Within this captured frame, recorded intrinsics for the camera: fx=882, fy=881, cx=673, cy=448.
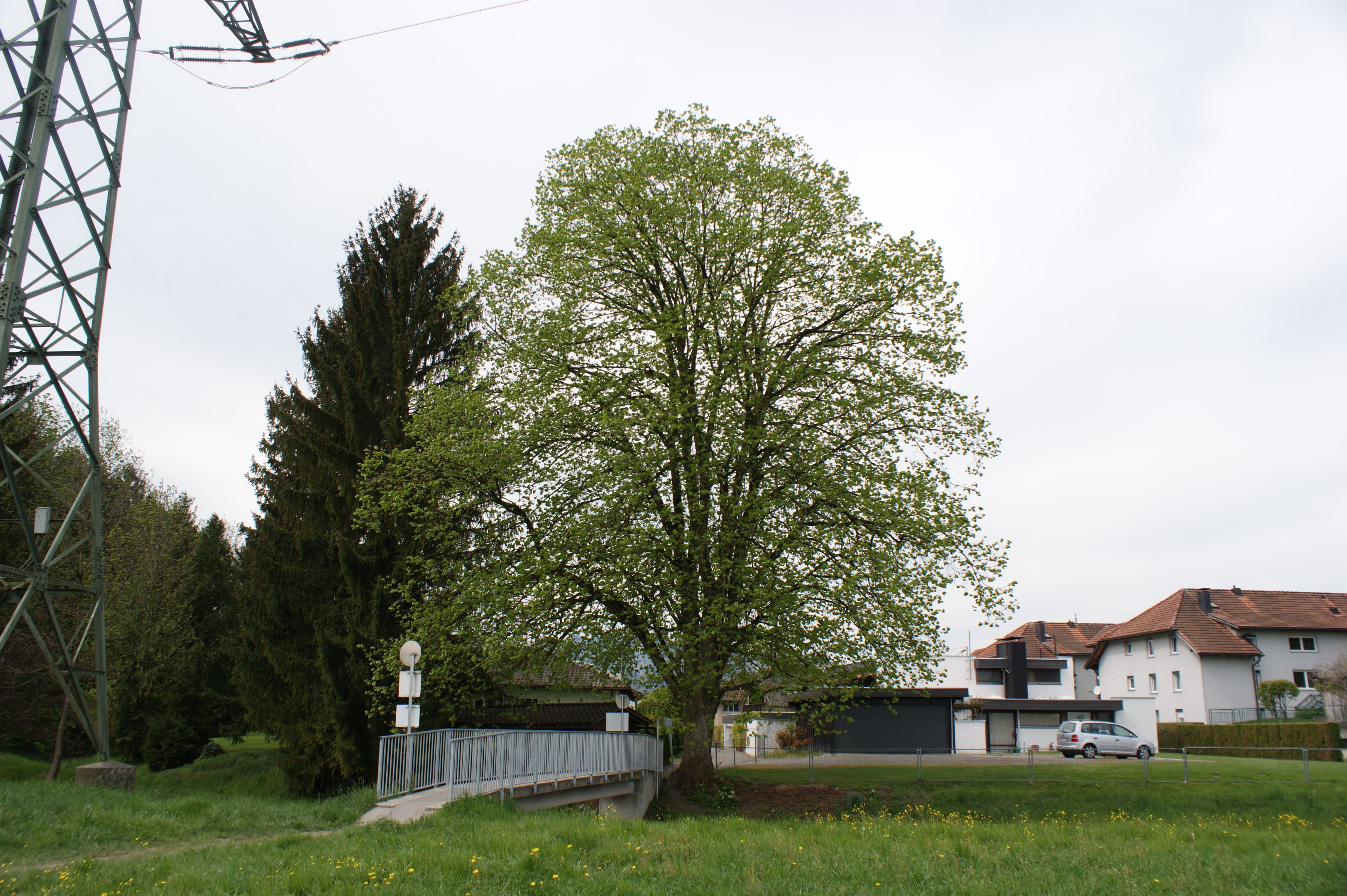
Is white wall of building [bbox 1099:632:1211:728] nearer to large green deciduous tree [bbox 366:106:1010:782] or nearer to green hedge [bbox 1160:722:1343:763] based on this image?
green hedge [bbox 1160:722:1343:763]

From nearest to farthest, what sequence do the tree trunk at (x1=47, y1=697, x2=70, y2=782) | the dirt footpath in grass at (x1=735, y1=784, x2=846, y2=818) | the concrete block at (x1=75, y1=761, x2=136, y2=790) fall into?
1. the concrete block at (x1=75, y1=761, x2=136, y2=790)
2. the dirt footpath in grass at (x1=735, y1=784, x2=846, y2=818)
3. the tree trunk at (x1=47, y1=697, x2=70, y2=782)

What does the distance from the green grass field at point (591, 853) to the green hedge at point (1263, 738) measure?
2317 cm

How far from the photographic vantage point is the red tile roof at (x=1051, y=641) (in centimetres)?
6025

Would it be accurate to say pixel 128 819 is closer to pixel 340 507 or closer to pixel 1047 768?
pixel 340 507

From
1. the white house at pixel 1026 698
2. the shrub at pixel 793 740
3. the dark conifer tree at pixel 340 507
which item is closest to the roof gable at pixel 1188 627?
the white house at pixel 1026 698

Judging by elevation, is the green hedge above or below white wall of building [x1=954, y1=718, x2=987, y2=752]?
above

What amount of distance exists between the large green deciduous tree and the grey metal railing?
2.27 m

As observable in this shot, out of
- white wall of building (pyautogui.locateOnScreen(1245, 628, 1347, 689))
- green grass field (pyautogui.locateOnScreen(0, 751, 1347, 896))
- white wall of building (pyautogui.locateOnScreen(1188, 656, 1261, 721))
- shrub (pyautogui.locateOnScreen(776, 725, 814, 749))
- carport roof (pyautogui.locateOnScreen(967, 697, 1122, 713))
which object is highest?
white wall of building (pyautogui.locateOnScreen(1245, 628, 1347, 689))

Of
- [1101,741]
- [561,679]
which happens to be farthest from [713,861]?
[1101,741]

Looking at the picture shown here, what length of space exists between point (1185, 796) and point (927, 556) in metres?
9.51

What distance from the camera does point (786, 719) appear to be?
48.9 m

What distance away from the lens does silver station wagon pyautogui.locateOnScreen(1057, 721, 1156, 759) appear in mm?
38781

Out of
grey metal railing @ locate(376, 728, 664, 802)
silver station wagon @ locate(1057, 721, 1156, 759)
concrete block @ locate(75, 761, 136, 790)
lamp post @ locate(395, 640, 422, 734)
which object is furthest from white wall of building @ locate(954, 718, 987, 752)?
concrete block @ locate(75, 761, 136, 790)

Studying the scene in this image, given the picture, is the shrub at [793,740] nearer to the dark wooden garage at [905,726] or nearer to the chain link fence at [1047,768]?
the dark wooden garage at [905,726]
